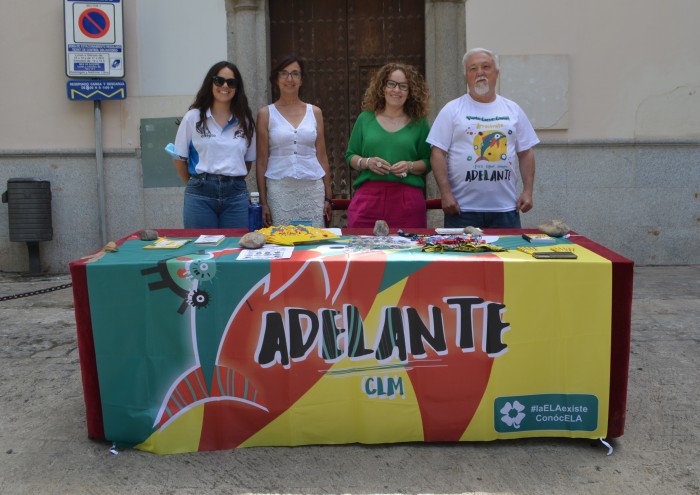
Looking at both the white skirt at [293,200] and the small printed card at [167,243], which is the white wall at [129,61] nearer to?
the white skirt at [293,200]

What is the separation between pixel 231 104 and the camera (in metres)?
4.34

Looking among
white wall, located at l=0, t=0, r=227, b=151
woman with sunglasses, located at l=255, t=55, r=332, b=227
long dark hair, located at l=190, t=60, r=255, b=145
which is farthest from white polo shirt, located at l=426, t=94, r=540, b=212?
white wall, located at l=0, t=0, r=227, b=151

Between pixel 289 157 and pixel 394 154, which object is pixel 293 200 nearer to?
pixel 289 157

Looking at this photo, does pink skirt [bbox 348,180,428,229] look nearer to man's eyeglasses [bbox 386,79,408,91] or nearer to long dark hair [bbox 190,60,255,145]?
man's eyeglasses [bbox 386,79,408,91]

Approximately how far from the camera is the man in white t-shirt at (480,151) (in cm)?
412

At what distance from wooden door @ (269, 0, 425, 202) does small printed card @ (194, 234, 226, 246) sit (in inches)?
156

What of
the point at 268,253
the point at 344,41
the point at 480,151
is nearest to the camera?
the point at 268,253

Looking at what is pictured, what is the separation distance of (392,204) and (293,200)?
1.99ft

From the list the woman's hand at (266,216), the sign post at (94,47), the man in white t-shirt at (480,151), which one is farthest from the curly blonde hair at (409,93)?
the sign post at (94,47)

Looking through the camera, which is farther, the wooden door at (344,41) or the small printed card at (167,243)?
the wooden door at (344,41)

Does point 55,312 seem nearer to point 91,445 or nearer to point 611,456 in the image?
point 91,445

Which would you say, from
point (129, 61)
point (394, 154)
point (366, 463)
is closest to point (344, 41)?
point (129, 61)

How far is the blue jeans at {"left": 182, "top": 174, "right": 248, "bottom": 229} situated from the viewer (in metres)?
4.29

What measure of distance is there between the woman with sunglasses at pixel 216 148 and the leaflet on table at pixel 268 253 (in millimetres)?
1100
